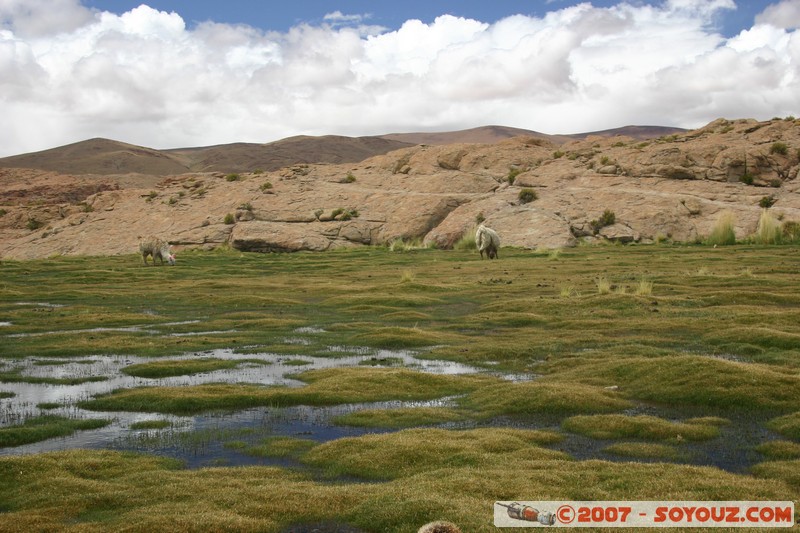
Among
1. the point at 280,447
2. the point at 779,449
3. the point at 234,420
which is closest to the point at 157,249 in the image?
the point at 234,420

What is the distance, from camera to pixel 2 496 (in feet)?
28.9

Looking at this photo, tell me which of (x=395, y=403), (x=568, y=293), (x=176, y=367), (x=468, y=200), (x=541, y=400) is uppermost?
(x=468, y=200)

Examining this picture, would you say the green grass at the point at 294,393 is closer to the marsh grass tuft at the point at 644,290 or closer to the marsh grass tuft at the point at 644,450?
the marsh grass tuft at the point at 644,450

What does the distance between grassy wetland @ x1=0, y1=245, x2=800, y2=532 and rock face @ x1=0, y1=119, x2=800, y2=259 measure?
26385 millimetres

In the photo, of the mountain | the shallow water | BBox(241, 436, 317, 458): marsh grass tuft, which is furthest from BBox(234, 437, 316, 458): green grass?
the mountain

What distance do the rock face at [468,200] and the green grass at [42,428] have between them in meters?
40.4

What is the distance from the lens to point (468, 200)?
6562 centimetres

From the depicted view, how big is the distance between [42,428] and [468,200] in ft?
182

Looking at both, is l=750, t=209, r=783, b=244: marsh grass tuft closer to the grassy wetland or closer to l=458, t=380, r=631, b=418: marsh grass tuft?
the grassy wetland

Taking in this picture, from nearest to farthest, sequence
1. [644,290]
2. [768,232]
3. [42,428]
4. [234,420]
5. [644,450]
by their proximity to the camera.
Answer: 1. [644,450]
2. [42,428]
3. [234,420]
4. [644,290]
5. [768,232]

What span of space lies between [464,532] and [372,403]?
6947mm

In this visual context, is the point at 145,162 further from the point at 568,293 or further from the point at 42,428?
the point at 42,428

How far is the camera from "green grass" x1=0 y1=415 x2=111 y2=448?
11.4 meters

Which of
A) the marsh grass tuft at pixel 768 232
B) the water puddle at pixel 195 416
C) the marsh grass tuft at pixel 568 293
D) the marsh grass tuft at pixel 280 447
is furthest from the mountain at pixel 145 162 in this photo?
the marsh grass tuft at pixel 280 447
